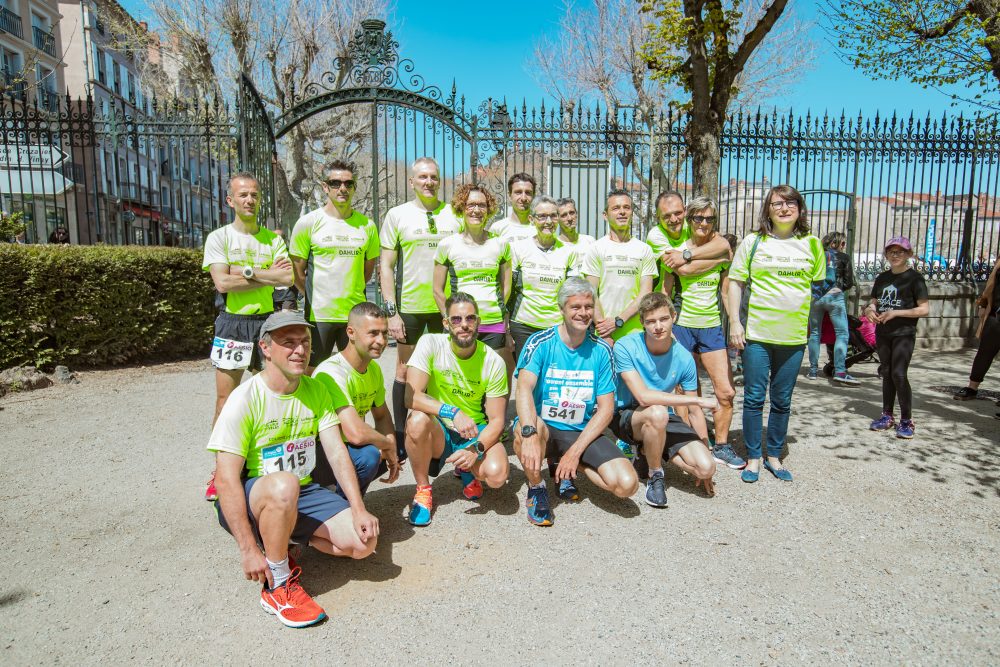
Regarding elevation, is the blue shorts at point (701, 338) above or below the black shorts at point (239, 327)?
below

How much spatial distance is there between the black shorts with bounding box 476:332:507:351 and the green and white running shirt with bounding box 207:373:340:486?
5.51 feet

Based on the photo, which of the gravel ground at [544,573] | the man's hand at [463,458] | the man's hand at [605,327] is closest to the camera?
the gravel ground at [544,573]

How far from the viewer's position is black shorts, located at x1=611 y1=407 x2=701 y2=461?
423 centimetres

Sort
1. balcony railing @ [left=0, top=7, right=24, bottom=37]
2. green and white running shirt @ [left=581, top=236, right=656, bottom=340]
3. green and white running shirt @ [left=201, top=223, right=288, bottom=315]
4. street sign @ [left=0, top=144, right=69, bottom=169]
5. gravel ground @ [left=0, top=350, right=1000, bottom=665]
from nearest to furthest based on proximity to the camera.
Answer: gravel ground @ [left=0, top=350, right=1000, bottom=665], green and white running shirt @ [left=201, top=223, right=288, bottom=315], green and white running shirt @ [left=581, top=236, right=656, bottom=340], street sign @ [left=0, top=144, right=69, bottom=169], balcony railing @ [left=0, top=7, right=24, bottom=37]

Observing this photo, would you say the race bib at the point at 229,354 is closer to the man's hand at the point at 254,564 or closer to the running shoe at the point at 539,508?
the man's hand at the point at 254,564

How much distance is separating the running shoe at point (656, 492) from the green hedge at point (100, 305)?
6.75m

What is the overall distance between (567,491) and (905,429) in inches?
134

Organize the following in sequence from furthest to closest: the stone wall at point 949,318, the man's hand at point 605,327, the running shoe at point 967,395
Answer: the stone wall at point 949,318
the running shoe at point 967,395
the man's hand at point 605,327

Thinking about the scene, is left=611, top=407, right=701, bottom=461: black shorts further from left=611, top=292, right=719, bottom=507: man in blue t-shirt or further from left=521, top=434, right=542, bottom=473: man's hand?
left=521, top=434, right=542, bottom=473: man's hand

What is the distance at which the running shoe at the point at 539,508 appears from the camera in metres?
3.73

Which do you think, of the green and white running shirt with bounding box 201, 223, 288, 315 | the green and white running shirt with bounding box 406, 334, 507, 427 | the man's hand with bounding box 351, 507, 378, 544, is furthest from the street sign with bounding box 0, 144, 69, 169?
the man's hand with bounding box 351, 507, 378, 544

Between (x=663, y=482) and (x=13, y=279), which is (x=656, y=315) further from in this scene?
(x=13, y=279)

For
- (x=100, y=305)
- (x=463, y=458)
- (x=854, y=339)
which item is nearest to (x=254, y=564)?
(x=463, y=458)

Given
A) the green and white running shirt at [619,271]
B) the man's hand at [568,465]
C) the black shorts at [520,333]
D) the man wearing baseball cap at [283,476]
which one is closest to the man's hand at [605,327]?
the green and white running shirt at [619,271]
